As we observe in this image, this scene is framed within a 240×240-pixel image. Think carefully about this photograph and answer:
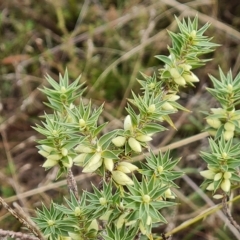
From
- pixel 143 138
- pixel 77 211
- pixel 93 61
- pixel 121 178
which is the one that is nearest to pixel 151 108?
pixel 143 138

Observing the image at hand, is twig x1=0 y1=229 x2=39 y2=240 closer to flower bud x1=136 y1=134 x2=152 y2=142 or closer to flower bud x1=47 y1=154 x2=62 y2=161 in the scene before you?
flower bud x1=47 y1=154 x2=62 y2=161

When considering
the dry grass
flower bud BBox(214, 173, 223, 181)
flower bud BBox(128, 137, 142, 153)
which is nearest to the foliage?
flower bud BBox(128, 137, 142, 153)

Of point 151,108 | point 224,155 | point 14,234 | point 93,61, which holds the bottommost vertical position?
A: point 93,61

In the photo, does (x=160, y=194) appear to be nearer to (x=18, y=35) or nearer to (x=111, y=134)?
(x=111, y=134)

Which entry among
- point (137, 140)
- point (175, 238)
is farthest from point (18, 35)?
point (137, 140)

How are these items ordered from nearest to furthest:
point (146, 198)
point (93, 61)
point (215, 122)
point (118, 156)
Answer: point (146, 198)
point (118, 156)
point (215, 122)
point (93, 61)

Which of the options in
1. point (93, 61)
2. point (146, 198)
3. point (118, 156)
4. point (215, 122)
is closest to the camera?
point (146, 198)

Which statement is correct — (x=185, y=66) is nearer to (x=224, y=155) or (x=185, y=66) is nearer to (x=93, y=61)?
(x=224, y=155)
